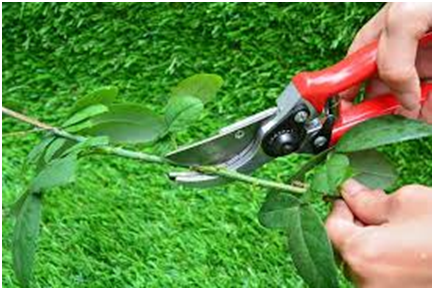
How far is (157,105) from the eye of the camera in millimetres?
1845

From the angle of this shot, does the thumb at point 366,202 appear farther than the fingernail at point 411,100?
No

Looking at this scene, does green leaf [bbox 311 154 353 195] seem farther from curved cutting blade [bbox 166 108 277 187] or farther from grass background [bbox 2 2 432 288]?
grass background [bbox 2 2 432 288]

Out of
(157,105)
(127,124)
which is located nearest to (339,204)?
(127,124)

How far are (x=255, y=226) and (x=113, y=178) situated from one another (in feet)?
0.97

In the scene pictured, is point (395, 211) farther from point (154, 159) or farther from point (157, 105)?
point (157, 105)

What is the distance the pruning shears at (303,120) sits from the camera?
3.50ft

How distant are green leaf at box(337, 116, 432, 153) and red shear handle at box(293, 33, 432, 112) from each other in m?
0.09

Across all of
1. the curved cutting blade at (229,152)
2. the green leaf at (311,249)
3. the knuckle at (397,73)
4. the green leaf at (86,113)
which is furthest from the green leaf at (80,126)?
the knuckle at (397,73)

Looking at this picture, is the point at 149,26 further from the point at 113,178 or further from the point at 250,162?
the point at 250,162

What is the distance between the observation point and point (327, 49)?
1806 mm

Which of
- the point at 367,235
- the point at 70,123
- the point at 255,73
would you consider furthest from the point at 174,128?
the point at 255,73

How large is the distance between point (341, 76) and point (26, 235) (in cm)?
41

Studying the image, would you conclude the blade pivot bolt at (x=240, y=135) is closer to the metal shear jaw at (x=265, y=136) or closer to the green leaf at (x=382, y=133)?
the metal shear jaw at (x=265, y=136)

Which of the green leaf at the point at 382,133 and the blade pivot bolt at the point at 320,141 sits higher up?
the green leaf at the point at 382,133
